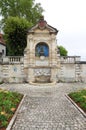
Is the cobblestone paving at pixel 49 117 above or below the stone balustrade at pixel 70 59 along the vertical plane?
below

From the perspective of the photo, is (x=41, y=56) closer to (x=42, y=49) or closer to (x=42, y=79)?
(x=42, y=49)

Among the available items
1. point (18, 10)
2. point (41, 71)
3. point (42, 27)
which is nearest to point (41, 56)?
point (41, 71)

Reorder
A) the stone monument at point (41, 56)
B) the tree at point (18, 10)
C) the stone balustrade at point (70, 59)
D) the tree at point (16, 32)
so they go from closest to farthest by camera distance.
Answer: the stone monument at point (41, 56), the stone balustrade at point (70, 59), the tree at point (16, 32), the tree at point (18, 10)

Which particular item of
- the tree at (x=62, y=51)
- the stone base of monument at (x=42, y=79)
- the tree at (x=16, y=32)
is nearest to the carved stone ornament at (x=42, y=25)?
the tree at (x=16, y=32)

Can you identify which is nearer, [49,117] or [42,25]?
[49,117]

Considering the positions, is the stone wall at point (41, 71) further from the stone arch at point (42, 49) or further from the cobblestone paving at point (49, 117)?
the cobblestone paving at point (49, 117)

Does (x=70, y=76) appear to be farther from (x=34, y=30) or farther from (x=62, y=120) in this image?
(x=62, y=120)

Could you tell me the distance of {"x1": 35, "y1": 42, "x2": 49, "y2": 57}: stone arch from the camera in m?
29.6

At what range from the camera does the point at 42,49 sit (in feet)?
97.2

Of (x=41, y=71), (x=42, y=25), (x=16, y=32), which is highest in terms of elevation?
(x=42, y=25)

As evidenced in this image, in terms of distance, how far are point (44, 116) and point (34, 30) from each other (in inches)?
764

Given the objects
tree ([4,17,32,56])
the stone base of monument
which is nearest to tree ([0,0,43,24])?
tree ([4,17,32,56])

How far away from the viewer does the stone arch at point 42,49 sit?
29.6m

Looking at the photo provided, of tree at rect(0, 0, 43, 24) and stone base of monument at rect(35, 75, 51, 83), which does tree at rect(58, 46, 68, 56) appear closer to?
tree at rect(0, 0, 43, 24)
